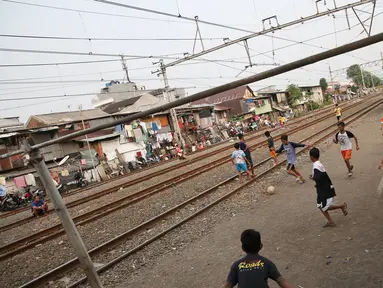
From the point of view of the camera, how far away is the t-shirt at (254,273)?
301 cm

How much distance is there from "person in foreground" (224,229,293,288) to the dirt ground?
6.45 feet

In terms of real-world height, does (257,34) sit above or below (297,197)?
above

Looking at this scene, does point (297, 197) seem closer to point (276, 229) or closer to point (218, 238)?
point (276, 229)

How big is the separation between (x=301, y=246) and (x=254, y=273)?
3.27 m

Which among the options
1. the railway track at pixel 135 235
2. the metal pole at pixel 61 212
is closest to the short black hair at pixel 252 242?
the metal pole at pixel 61 212

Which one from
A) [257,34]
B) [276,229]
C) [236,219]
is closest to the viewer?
[276,229]

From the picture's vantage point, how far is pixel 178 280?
19.1 feet

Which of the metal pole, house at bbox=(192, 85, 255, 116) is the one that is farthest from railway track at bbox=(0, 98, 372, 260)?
house at bbox=(192, 85, 255, 116)

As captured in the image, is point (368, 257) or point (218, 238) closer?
point (368, 257)

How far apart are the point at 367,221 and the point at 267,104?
53015mm

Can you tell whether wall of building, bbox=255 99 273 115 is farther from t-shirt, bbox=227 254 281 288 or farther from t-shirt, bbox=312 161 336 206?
t-shirt, bbox=227 254 281 288

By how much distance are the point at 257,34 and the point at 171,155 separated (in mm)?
19334

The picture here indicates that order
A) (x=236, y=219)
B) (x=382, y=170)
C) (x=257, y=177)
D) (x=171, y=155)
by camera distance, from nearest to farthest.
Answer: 1. (x=236, y=219)
2. (x=382, y=170)
3. (x=257, y=177)
4. (x=171, y=155)

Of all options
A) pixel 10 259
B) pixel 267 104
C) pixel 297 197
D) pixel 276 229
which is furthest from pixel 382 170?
pixel 267 104
